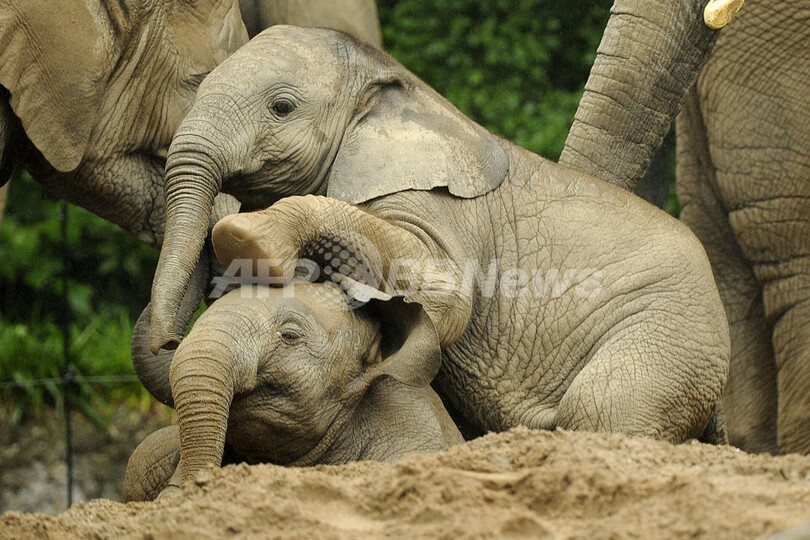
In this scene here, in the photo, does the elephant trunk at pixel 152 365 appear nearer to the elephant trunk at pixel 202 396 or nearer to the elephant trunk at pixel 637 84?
the elephant trunk at pixel 202 396

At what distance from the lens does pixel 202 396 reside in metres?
2.83

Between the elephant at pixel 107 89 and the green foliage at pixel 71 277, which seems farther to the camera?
the green foliage at pixel 71 277

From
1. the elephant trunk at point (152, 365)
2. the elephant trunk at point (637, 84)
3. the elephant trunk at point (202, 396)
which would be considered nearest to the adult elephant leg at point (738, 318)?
the elephant trunk at point (637, 84)

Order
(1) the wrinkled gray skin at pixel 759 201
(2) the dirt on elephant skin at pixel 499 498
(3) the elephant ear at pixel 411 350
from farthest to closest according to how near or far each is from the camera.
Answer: (1) the wrinkled gray skin at pixel 759 201 < (3) the elephant ear at pixel 411 350 < (2) the dirt on elephant skin at pixel 499 498

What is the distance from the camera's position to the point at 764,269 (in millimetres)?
4871

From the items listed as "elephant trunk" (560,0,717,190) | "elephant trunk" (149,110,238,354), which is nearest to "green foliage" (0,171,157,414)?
"elephant trunk" (560,0,717,190)

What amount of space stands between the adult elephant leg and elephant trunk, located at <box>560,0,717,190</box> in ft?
4.07

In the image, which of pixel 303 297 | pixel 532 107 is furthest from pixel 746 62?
pixel 532 107

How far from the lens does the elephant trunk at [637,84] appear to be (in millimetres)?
3910

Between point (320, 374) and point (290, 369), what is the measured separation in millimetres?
91

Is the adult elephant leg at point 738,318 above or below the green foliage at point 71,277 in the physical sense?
above

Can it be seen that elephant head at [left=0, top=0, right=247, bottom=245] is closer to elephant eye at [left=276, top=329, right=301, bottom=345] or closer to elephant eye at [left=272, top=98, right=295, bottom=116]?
elephant eye at [left=272, top=98, right=295, bottom=116]

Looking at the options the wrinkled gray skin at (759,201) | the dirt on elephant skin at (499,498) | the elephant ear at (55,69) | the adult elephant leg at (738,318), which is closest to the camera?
the dirt on elephant skin at (499,498)

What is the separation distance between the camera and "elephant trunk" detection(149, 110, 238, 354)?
3.09 meters
